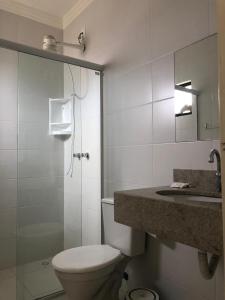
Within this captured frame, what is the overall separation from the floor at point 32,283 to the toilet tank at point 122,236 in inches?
25.8

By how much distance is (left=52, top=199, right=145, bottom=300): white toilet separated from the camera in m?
1.45

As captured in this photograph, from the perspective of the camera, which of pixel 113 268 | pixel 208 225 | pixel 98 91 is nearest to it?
pixel 208 225

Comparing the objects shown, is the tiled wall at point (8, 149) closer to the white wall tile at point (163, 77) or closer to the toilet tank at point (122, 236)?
the toilet tank at point (122, 236)

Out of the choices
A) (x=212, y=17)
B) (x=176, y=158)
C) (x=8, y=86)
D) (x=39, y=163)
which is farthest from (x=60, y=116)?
(x=212, y=17)

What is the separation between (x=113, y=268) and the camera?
5.28 ft

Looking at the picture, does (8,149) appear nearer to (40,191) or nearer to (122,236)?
(40,191)

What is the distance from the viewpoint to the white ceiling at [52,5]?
8.13 ft

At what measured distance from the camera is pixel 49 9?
2615 millimetres

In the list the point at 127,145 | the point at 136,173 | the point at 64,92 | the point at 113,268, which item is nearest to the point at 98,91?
the point at 64,92

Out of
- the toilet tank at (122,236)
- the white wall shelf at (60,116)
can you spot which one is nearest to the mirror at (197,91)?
the toilet tank at (122,236)

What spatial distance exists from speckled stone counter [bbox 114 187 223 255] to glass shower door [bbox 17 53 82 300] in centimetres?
125

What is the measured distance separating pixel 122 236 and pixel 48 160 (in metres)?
1.05

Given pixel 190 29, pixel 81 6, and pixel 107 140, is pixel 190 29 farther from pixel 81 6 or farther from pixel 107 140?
pixel 81 6

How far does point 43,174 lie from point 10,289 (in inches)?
38.6
